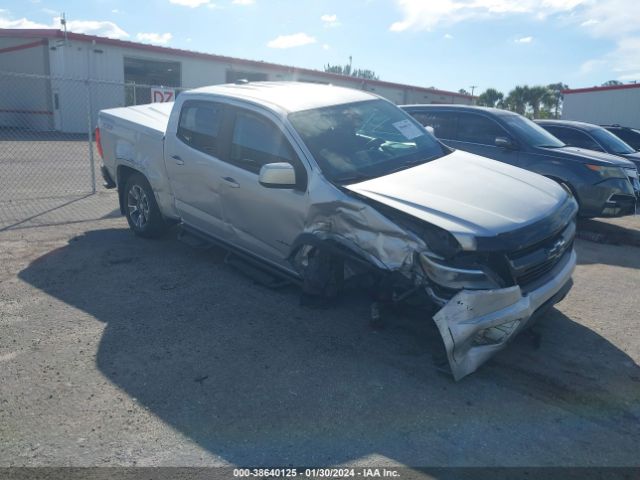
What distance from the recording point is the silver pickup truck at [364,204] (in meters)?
3.60

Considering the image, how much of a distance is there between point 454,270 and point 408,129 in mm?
2275

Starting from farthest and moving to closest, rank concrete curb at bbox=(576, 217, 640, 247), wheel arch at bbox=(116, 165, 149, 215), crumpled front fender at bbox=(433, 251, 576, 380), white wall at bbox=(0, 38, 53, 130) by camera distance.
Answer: white wall at bbox=(0, 38, 53, 130) → concrete curb at bbox=(576, 217, 640, 247) → wheel arch at bbox=(116, 165, 149, 215) → crumpled front fender at bbox=(433, 251, 576, 380)

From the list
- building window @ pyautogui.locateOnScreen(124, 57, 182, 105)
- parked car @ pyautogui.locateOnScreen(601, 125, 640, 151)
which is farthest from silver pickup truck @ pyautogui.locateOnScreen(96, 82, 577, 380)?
building window @ pyautogui.locateOnScreen(124, 57, 182, 105)

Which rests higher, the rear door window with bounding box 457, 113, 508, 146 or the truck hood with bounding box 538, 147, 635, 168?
the rear door window with bounding box 457, 113, 508, 146

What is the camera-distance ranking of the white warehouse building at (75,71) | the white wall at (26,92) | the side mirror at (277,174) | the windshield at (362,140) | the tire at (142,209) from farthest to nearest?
1. the white wall at (26,92)
2. the white warehouse building at (75,71)
3. the tire at (142,209)
4. the windshield at (362,140)
5. the side mirror at (277,174)

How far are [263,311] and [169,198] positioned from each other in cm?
210

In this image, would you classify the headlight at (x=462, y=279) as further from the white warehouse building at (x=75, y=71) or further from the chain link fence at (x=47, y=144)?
the white warehouse building at (x=75, y=71)

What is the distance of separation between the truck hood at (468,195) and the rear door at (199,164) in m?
1.79

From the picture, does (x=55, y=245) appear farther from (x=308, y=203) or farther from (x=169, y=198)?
(x=308, y=203)

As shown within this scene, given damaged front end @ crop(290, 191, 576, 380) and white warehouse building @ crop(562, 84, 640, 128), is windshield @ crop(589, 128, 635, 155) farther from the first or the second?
white warehouse building @ crop(562, 84, 640, 128)

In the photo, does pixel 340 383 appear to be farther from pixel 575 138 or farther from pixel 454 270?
pixel 575 138

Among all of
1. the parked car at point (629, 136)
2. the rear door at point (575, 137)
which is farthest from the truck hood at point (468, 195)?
the parked car at point (629, 136)

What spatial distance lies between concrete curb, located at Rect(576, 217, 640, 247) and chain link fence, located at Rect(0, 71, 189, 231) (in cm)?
774

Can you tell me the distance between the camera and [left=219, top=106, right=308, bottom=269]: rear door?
4629 millimetres
